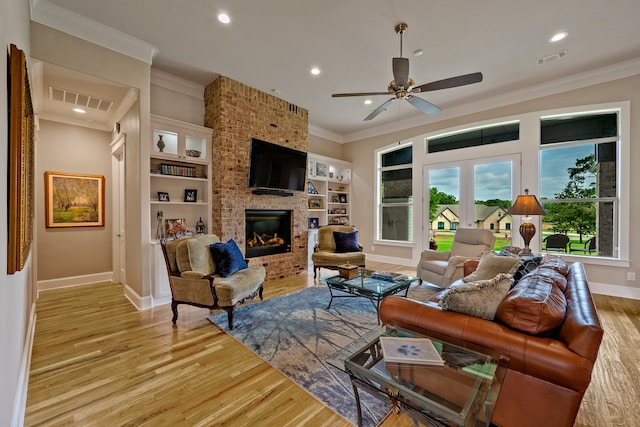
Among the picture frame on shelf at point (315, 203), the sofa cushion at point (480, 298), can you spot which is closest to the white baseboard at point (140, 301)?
the sofa cushion at point (480, 298)

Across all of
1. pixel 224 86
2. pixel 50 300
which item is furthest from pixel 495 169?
pixel 50 300

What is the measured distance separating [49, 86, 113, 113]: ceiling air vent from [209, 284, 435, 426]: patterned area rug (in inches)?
135

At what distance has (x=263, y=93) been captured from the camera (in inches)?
192

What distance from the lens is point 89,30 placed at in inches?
120

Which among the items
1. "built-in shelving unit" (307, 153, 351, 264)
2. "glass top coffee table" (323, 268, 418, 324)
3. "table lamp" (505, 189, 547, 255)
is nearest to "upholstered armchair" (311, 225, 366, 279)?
"built-in shelving unit" (307, 153, 351, 264)

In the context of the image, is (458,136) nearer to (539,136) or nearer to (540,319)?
(539,136)

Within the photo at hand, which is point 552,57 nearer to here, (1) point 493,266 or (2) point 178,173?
(1) point 493,266

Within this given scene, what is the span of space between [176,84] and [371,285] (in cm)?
425

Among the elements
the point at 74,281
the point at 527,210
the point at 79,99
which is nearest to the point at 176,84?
the point at 79,99

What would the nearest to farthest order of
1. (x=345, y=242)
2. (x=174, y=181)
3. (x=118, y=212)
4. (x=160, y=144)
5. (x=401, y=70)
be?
(x=401, y=70)
(x=160, y=144)
(x=174, y=181)
(x=118, y=212)
(x=345, y=242)

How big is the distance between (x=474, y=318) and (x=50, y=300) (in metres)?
5.14

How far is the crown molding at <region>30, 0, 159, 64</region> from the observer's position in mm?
2773

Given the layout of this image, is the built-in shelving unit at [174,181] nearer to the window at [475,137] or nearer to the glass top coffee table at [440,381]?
the glass top coffee table at [440,381]

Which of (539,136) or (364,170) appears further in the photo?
(364,170)
